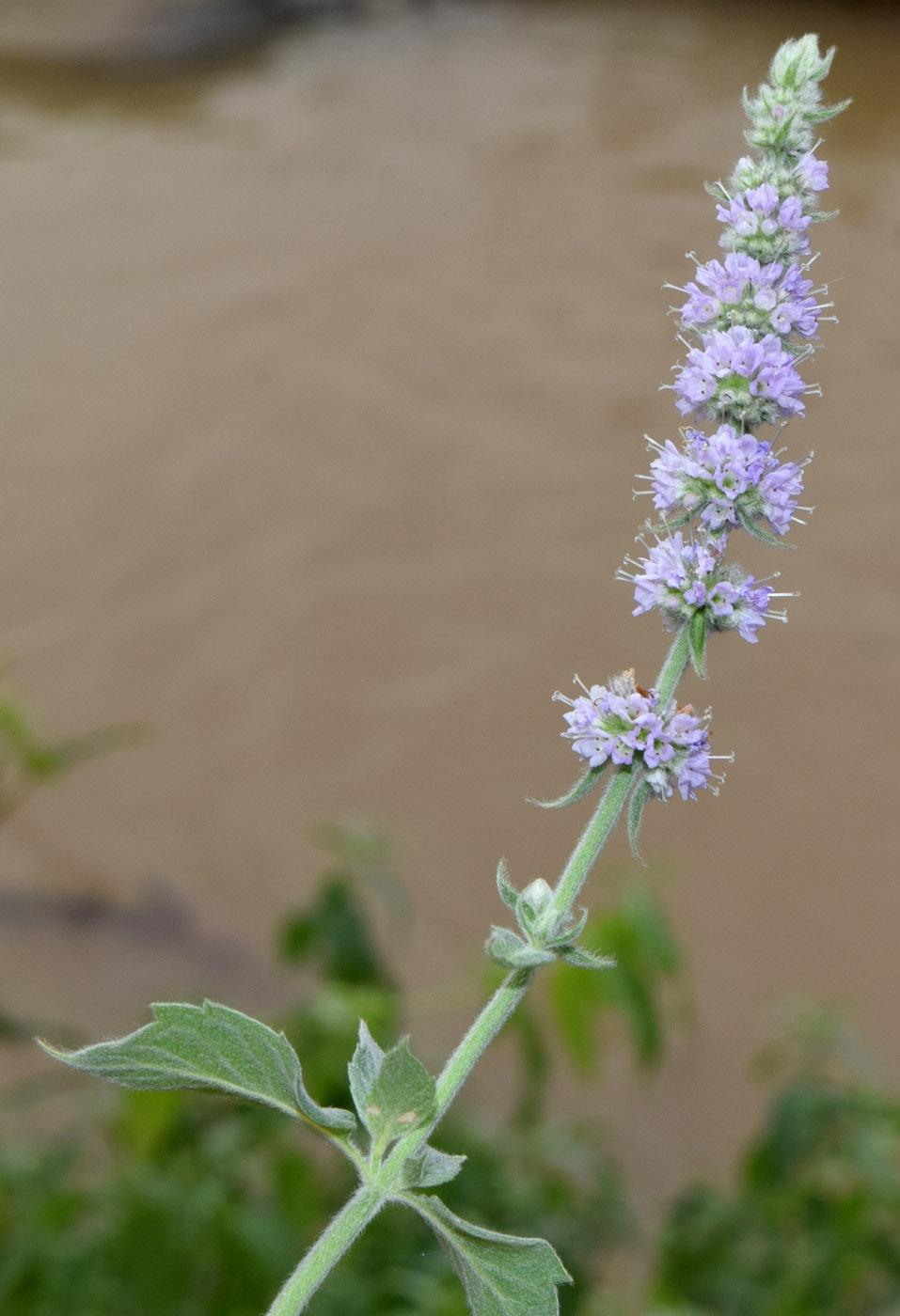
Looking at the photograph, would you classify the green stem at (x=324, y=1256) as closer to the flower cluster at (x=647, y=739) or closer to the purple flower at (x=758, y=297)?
the flower cluster at (x=647, y=739)

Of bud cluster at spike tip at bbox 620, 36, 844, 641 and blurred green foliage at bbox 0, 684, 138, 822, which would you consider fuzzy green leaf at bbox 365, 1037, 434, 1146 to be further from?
blurred green foliage at bbox 0, 684, 138, 822

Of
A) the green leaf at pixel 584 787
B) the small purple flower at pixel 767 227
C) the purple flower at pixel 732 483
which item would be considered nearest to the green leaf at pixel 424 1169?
the green leaf at pixel 584 787

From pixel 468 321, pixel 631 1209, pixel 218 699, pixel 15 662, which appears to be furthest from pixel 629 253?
pixel 631 1209

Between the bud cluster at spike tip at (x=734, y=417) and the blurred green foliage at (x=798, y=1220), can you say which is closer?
the bud cluster at spike tip at (x=734, y=417)

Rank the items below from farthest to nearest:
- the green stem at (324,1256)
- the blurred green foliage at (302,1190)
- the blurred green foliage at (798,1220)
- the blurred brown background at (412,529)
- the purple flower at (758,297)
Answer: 1. the blurred brown background at (412,529)
2. the blurred green foliage at (798,1220)
3. the blurred green foliage at (302,1190)
4. the purple flower at (758,297)
5. the green stem at (324,1256)

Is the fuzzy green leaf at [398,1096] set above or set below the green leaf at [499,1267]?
above

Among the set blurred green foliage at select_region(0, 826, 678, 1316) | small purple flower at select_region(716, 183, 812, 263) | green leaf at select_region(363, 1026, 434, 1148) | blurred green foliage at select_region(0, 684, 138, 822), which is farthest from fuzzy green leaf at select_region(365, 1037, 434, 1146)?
blurred green foliage at select_region(0, 684, 138, 822)

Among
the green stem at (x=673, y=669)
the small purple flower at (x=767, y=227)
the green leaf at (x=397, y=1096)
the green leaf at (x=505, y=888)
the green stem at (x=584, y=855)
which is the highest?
the small purple flower at (x=767, y=227)

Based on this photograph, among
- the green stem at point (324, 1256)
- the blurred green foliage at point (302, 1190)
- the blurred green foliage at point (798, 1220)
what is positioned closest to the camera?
the green stem at point (324, 1256)
